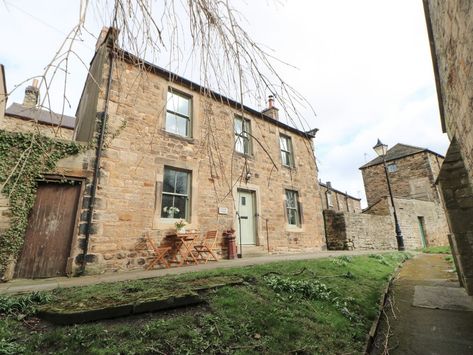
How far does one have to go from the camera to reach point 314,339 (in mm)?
2637

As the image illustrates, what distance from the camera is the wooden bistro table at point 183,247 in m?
6.87

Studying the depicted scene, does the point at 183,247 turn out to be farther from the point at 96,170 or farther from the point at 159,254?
the point at 96,170

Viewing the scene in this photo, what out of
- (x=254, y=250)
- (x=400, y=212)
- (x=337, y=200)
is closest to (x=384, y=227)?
(x=400, y=212)

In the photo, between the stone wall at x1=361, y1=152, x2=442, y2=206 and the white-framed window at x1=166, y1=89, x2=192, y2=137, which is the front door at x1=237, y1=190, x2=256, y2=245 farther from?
the stone wall at x1=361, y1=152, x2=442, y2=206

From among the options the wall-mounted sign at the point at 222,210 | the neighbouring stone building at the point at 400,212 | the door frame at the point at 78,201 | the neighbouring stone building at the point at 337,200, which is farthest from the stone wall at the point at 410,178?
the door frame at the point at 78,201

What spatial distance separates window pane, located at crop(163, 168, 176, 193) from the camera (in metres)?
7.51

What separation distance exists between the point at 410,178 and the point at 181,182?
70.3 ft

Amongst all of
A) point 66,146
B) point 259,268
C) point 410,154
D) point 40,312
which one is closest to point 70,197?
point 66,146

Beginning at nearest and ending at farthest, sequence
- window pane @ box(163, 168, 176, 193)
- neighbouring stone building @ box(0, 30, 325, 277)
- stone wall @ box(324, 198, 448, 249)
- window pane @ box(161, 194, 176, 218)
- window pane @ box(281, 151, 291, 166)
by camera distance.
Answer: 1. neighbouring stone building @ box(0, 30, 325, 277)
2. window pane @ box(161, 194, 176, 218)
3. window pane @ box(163, 168, 176, 193)
4. window pane @ box(281, 151, 291, 166)
5. stone wall @ box(324, 198, 448, 249)

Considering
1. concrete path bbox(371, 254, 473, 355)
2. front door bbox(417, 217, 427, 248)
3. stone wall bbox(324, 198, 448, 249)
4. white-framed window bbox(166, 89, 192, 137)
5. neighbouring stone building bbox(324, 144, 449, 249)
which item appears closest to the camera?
concrete path bbox(371, 254, 473, 355)

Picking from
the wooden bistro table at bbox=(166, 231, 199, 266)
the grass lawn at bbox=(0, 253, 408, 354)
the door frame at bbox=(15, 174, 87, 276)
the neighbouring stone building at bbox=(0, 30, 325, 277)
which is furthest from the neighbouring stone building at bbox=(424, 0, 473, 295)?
the door frame at bbox=(15, 174, 87, 276)

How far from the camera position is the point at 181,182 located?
7.91m

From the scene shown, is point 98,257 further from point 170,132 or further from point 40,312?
point 170,132

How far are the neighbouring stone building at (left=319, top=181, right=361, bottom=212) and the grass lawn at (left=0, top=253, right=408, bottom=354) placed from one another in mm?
19337
